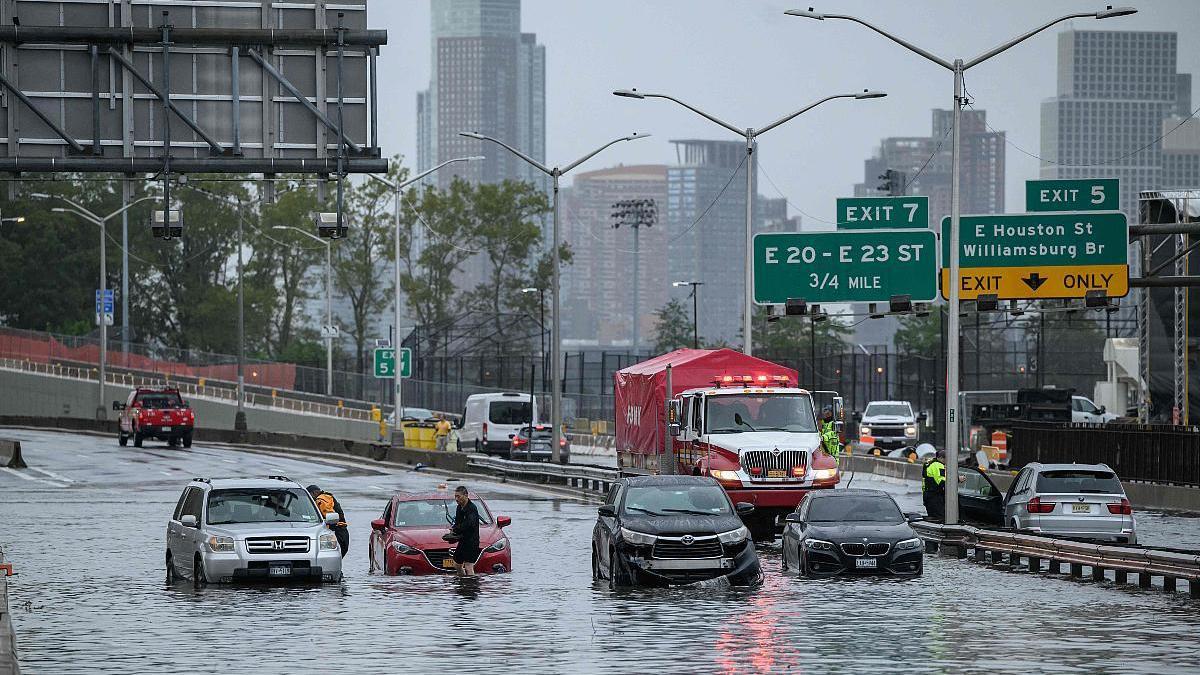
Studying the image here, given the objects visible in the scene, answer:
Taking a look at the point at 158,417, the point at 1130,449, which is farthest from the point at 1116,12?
the point at 158,417

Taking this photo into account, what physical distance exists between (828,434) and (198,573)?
51.1 feet

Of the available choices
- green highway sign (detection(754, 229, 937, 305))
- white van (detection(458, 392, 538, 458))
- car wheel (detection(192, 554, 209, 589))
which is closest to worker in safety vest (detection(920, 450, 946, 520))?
green highway sign (detection(754, 229, 937, 305))

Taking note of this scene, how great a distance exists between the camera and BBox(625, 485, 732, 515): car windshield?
1041 inches

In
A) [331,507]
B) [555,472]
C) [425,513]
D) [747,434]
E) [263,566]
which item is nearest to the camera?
[263,566]

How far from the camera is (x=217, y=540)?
25.7 meters

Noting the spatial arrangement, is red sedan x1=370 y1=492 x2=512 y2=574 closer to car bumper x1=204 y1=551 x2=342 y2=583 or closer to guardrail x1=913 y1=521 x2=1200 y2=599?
car bumper x1=204 y1=551 x2=342 y2=583

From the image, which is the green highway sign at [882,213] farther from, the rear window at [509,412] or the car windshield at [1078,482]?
the rear window at [509,412]

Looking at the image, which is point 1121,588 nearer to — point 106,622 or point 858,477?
point 106,622

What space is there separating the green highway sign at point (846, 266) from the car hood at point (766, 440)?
15427 millimetres

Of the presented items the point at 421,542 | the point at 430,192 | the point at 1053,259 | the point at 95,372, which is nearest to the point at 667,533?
the point at 421,542

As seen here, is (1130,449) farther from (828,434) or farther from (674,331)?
(674,331)

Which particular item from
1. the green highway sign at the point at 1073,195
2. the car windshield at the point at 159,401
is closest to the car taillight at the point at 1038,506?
the green highway sign at the point at 1073,195

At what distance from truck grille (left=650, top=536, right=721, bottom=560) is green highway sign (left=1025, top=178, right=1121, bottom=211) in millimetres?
24051

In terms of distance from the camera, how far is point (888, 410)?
7406 cm
